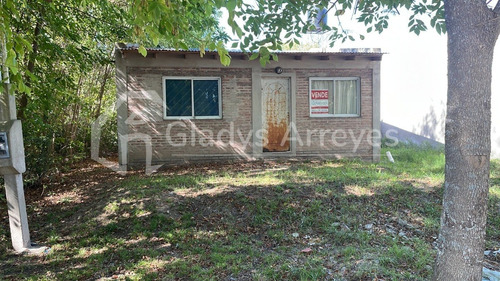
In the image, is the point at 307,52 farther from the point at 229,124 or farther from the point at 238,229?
the point at 238,229

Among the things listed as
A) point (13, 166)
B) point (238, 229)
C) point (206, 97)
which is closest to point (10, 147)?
point (13, 166)

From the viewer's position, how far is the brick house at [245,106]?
8.95 m

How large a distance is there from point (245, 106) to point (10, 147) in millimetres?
6194

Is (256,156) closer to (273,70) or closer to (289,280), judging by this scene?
(273,70)

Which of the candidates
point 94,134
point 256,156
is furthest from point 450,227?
point 94,134

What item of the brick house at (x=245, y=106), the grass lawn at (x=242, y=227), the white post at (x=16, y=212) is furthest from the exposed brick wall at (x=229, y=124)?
the white post at (x=16, y=212)

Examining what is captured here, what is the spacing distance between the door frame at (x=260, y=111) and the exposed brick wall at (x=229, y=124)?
110mm

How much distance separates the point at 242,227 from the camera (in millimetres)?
4910

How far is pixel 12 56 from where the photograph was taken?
2766 millimetres

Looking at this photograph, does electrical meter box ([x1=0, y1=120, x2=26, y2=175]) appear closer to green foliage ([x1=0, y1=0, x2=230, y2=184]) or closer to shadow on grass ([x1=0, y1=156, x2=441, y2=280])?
green foliage ([x1=0, y1=0, x2=230, y2=184])

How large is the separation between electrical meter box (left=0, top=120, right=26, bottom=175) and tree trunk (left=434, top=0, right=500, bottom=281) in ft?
16.2

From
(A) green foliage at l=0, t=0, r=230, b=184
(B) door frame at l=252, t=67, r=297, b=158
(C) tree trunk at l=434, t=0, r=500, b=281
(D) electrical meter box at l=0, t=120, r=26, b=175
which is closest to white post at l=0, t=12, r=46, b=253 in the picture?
(D) electrical meter box at l=0, t=120, r=26, b=175

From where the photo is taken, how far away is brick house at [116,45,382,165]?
29.3ft

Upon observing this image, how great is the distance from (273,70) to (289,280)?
7.08m
